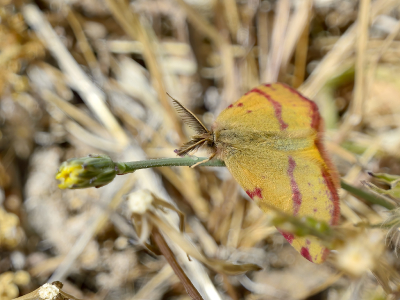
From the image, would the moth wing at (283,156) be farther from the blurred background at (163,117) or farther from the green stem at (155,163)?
the blurred background at (163,117)

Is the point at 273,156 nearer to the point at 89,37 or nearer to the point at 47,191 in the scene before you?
the point at 47,191

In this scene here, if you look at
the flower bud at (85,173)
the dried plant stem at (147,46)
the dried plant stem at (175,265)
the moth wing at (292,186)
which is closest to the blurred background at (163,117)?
the dried plant stem at (147,46)

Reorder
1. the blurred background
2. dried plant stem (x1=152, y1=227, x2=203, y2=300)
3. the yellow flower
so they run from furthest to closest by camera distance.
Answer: the blurred background, dried plant stem (x1=152, y1=227, x2=203, y2=300), the yellow flower

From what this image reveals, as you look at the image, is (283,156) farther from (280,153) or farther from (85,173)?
(85,173)

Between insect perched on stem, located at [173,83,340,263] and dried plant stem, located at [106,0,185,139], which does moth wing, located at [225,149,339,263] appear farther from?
dried plant stem, located at [106,0,185,139]

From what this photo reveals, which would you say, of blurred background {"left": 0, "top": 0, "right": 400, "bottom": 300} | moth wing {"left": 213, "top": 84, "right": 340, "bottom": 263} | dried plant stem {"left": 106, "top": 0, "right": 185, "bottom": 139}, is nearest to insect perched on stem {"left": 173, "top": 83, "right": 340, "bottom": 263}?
moth wing {"left": 213, "top": 84, "right": 340, "bottom": 263}
